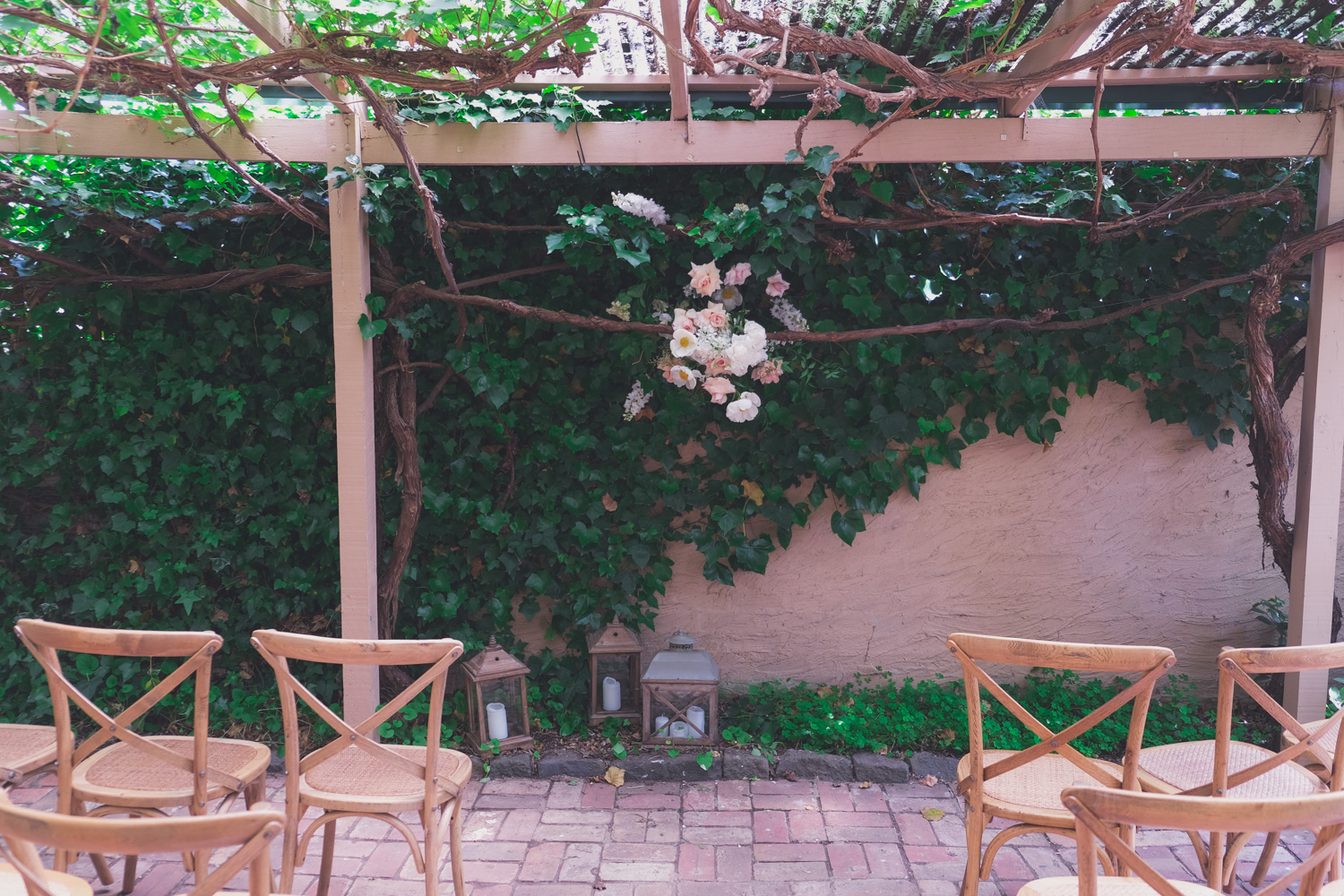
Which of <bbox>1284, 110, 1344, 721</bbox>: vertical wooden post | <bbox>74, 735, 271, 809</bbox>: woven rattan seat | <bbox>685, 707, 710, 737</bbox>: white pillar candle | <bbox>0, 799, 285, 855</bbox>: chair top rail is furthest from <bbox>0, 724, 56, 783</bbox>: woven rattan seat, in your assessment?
<bbox>1284, 110, 1344, 721</bbox>: vertical wooden post

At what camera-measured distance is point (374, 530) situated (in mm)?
3145

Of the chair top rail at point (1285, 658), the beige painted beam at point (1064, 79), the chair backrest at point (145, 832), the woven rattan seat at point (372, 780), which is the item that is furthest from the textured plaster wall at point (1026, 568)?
the chair backrest at point (145, 832)

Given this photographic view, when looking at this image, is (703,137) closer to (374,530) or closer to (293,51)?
(293,51)

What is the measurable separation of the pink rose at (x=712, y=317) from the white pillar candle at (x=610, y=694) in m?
1.45

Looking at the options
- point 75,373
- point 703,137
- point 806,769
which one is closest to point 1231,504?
point 806,769

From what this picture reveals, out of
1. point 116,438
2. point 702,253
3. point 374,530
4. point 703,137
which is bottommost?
point 374,530

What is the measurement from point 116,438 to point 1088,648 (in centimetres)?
364

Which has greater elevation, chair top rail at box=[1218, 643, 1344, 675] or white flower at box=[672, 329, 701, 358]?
white flower at box=[672, 329, 701, 358]

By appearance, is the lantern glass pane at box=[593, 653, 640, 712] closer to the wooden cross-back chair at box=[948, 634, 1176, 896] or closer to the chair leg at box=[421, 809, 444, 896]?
the chair leg at box=[421, 809, 444, 896]

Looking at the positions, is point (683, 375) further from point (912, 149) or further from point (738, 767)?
point (738, 767)

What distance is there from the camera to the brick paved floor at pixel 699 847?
2379mm

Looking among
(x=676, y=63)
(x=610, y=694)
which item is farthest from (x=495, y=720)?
(x=676, y=63)

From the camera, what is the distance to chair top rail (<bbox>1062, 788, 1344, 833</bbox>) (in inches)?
47.6

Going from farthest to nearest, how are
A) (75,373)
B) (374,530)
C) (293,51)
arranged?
(75,373) → (374,530) → (293,51)
